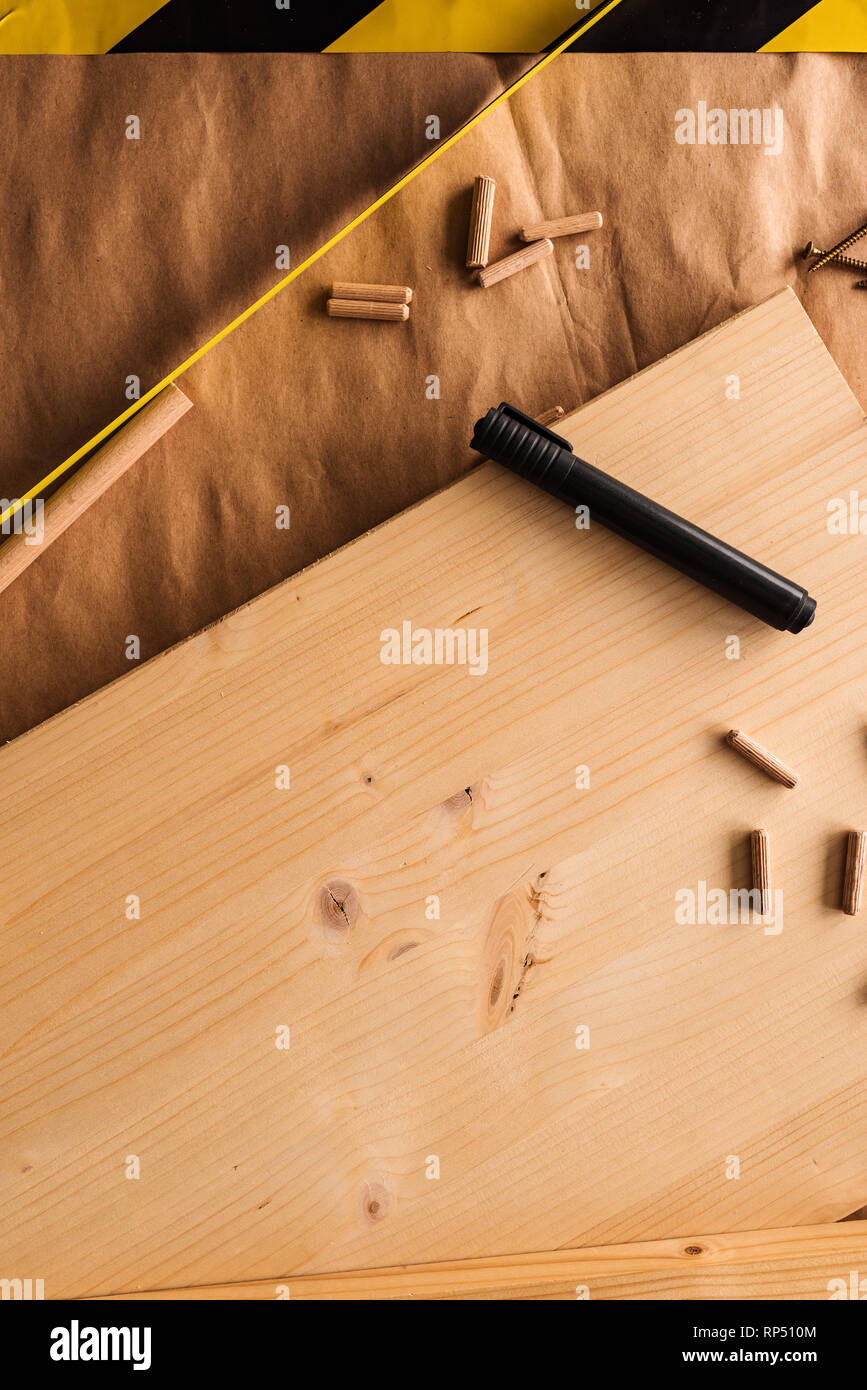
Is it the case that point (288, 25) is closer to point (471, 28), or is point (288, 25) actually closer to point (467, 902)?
point (471, 28)

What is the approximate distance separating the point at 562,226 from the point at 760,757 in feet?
1.42

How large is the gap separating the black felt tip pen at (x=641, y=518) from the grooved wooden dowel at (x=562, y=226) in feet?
0.67

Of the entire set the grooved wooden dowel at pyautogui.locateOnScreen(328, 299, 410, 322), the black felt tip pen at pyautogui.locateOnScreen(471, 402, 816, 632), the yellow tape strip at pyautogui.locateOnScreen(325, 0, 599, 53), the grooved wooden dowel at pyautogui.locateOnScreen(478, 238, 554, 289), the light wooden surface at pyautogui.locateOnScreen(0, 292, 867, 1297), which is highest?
the yellow tape strip at pyautogui.locateOnScreen(325, 0, 599, 53)

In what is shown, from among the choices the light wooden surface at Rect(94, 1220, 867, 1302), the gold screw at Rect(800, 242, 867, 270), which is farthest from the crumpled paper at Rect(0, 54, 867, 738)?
the light wooden surface at Rect(94, 1220, 867, 1302)

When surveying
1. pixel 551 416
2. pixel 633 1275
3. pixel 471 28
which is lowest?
pixel 633 1275

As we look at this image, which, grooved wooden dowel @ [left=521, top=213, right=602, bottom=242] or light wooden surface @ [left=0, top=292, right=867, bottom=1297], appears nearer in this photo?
light wooden surface @ [left=0, top=292, right=867, bottom=1297]

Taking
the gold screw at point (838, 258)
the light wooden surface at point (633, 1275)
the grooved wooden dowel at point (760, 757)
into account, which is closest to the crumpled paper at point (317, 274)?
the gold screw at point (838, 258)

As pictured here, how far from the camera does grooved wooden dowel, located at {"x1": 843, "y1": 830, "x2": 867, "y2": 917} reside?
60 centimetres

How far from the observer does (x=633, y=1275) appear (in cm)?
59

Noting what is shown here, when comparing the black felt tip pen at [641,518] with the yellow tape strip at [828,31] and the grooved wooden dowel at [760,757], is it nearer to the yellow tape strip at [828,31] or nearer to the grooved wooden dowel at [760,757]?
the grooved wooden dowel at [760,757]

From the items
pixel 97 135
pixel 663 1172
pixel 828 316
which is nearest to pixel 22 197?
pixel 97 135

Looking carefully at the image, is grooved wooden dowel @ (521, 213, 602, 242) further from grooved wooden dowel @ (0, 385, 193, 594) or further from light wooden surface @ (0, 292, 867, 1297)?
grooved wooden dowel @ (0, 385, 193, 594)

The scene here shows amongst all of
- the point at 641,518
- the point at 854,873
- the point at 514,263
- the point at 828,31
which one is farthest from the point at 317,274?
the point at 854,873

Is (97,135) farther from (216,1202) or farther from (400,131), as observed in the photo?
(216,1202)
